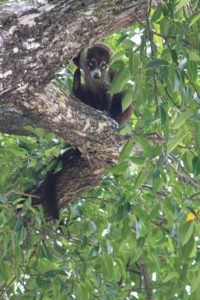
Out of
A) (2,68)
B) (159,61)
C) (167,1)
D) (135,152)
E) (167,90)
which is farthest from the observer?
(135,152)

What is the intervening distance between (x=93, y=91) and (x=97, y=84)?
0.23m

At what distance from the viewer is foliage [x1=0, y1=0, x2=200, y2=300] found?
105 inches

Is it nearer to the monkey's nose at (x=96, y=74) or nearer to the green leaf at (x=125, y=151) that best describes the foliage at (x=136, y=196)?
the green leaf at (x=125, y=151)

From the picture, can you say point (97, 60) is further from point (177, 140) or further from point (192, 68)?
point (177, 140)

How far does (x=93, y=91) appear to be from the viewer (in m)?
5.11

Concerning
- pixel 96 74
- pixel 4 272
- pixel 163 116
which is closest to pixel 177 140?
pixel 163 116

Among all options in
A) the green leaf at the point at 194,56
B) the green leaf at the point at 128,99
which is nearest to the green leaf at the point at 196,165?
the green leaf at the point at 194,56

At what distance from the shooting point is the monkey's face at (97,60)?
18.0 ft

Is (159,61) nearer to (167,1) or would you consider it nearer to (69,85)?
(167,1)

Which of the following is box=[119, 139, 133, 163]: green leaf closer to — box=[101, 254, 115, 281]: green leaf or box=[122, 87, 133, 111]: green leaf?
box=[122, 87, 133, 111]: green leaf

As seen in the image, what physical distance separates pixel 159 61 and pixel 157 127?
1.75 feet

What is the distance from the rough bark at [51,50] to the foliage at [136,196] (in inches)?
5.5

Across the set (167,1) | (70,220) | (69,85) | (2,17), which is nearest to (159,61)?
(167,1)

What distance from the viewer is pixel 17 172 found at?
4.12m
